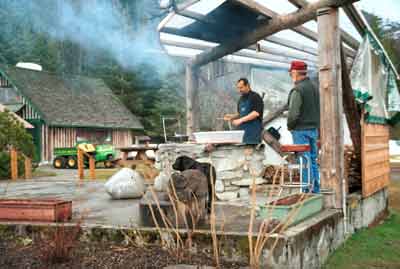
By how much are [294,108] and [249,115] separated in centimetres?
64

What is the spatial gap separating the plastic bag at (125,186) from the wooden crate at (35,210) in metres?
1.51

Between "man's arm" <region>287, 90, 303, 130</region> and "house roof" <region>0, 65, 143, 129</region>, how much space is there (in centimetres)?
1941

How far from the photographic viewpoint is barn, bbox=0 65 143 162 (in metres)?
22.9

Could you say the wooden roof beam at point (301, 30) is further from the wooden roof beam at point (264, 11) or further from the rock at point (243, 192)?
the rock at point (243, 192)

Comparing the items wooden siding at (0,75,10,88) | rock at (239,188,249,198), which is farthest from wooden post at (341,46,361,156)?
wooden siding at (0,75,10,88)

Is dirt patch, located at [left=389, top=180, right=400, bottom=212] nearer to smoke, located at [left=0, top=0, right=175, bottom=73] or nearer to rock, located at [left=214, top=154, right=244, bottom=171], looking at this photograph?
rock, located at [left=214, top=154, right=244, bottom=171]

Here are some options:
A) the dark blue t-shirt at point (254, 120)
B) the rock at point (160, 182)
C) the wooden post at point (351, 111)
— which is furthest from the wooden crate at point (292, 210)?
the rock at point (160, 182)

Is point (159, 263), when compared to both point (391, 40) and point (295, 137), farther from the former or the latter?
point (391, 40)

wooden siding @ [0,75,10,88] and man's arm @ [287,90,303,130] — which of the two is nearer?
man's arm @ [287,90,303,130]

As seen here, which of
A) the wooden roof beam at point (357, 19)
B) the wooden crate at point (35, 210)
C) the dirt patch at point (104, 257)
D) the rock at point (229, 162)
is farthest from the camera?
the wooden roof beam at point (357, 19)

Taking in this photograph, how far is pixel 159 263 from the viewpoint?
3047 millimetres

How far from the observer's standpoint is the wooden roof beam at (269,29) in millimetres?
4855

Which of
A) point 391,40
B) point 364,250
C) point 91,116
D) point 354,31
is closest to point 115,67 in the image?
point 91,116

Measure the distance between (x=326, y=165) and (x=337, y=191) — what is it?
289 millimetres
